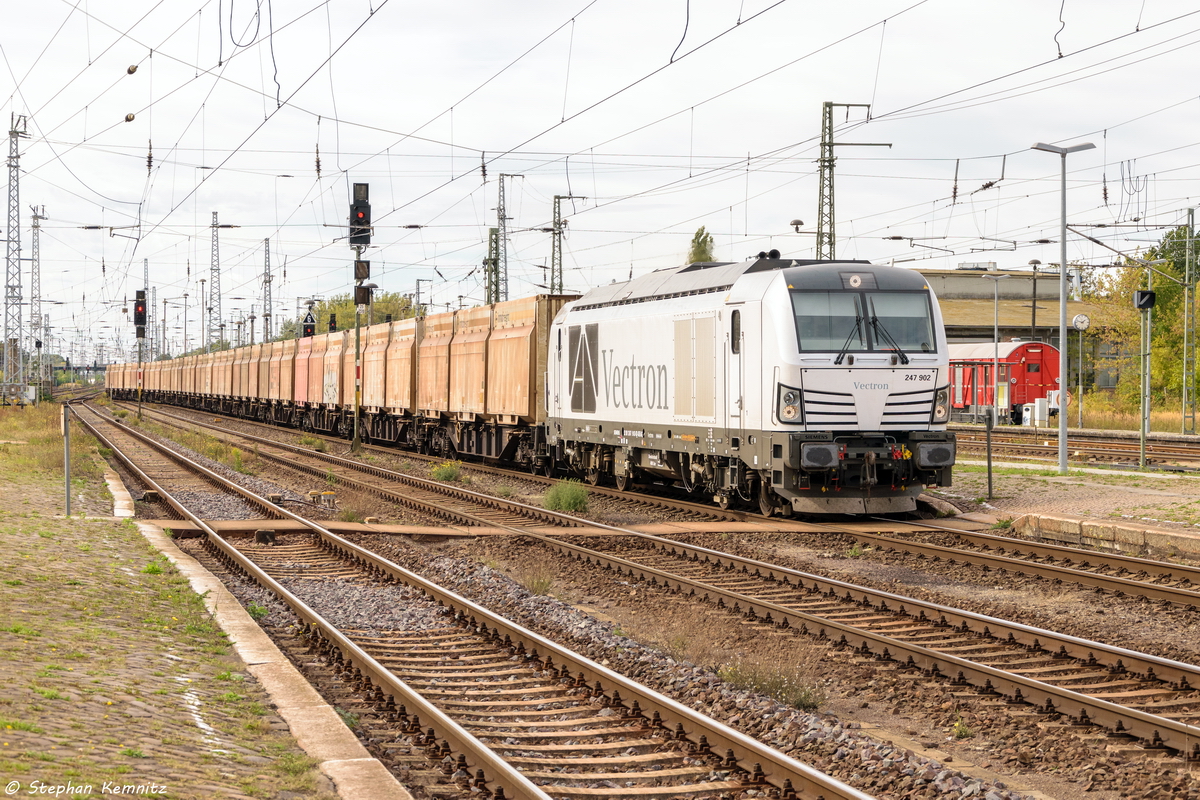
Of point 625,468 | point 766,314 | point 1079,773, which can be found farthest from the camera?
point 625,468

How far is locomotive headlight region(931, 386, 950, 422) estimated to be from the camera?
17.0 m

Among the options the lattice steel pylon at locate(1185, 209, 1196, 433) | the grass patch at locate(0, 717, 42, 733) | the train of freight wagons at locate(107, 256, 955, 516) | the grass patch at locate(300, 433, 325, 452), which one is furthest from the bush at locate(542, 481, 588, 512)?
the lattice steel pylon at locate(1185, 209, 1196, 433)

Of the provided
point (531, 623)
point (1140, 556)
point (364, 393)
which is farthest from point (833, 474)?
point (364, 393)

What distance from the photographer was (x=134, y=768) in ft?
18.6

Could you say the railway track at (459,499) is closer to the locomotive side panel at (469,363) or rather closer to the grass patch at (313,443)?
the locomotive side panel at (469,363)

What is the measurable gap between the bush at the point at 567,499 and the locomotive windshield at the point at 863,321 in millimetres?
4979

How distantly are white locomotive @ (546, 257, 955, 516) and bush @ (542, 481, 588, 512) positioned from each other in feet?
5.38

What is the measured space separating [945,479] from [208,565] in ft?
34.3

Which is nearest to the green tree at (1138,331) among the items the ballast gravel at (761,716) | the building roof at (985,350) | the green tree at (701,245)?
the building roof at (985,350)

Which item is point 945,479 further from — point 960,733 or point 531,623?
point 960,733

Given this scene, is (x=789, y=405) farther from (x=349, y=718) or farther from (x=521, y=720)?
(x=349, y=718)

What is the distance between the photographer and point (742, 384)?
17.0 meters

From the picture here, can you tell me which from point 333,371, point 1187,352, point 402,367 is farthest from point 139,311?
point 1187,352

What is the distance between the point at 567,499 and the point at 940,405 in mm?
6151
